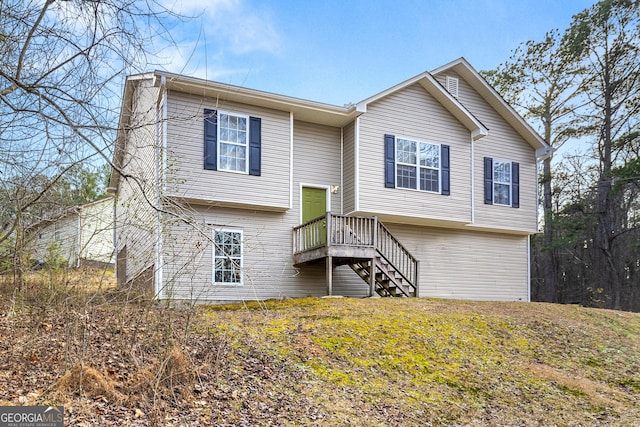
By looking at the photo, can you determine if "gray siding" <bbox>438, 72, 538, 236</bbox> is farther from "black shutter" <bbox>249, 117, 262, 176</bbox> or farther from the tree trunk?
"black shutter" <bbox>249, 117, 262, 176</bbox>

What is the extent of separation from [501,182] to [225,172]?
9.24m

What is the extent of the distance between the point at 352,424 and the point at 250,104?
9423mm

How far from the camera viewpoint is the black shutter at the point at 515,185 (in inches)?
693

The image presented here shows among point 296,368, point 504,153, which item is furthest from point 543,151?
point 296,368

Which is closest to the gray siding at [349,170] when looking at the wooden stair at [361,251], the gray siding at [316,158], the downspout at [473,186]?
the gray siding at [316,158]

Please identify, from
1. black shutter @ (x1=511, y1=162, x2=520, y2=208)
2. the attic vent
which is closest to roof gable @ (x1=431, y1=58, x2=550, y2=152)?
the attic vent

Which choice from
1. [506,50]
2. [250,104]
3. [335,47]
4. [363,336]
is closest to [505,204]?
[335,47]

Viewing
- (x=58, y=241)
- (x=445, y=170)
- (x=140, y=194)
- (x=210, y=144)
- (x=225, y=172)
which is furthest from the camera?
(x=445, y=170)

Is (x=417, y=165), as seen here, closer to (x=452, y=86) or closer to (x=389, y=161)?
(x=389, y=161)

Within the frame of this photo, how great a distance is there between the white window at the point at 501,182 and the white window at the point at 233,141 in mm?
8396

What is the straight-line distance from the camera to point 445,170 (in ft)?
52.6

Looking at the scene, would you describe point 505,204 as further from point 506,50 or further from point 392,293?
point 506,50

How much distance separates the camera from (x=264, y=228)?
1417 centimetres

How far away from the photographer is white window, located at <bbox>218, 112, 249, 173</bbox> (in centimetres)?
1333
